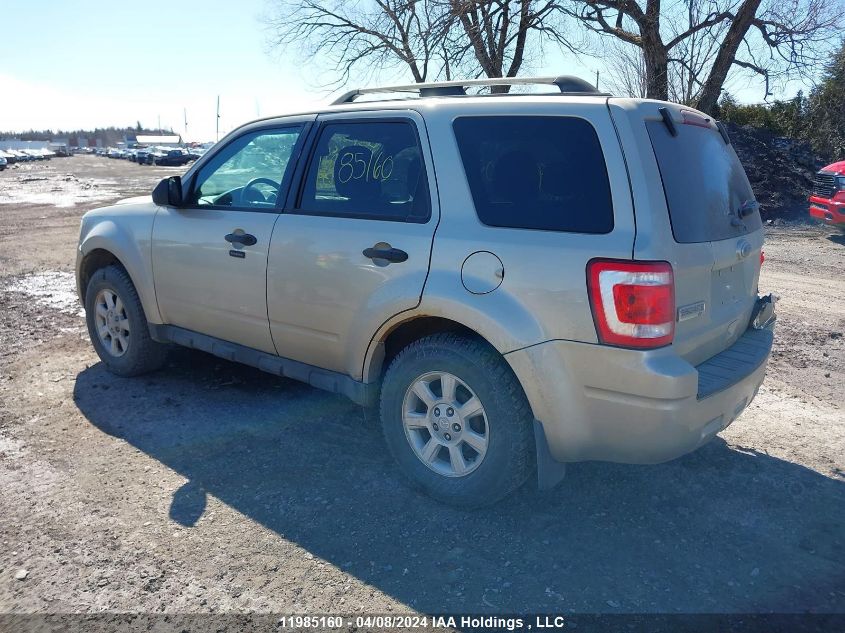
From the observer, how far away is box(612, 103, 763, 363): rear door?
114 inches

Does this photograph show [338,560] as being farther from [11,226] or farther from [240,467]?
[11,226]

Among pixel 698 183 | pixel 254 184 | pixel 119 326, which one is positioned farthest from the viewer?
pixel 119 326

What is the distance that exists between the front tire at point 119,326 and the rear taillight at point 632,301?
3.49m

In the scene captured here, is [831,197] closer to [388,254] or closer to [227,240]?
[388,254]

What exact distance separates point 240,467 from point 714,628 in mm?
2500

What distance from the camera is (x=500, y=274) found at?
3.04 m

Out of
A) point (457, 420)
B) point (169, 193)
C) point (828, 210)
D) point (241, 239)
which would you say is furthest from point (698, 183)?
point (828, 210)

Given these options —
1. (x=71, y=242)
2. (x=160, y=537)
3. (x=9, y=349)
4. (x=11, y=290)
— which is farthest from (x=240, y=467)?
(x=71, y=242)

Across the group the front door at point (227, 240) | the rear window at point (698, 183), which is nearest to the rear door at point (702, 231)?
the rear window at point (698, 183)

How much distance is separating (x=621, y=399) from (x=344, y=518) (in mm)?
1461

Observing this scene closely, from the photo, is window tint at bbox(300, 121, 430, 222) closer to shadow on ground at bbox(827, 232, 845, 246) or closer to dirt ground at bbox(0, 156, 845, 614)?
dirt ground at bbox(0, 156, 845, 614)

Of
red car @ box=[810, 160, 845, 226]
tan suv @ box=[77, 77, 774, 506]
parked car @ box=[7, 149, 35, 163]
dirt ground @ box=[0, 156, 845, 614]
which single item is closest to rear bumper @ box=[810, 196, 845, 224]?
red car @ box=[810, 160, 845, 226]

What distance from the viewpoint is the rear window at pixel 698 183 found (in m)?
2.96

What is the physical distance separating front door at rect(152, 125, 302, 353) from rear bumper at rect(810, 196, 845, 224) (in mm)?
11111
